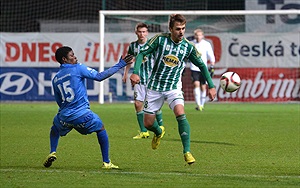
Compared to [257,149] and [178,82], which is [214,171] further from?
[257,149]

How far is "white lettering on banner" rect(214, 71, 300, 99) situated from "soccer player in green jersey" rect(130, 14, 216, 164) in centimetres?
1521

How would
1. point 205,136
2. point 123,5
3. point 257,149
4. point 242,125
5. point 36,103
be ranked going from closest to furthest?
point 257,149 → point 205,136 → point 242,125 → point 36,103 → point 123,5

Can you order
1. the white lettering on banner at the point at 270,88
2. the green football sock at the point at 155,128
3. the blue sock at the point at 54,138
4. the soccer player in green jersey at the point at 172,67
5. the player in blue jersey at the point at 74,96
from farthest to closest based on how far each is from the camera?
1. the white lettering on banner at the point at 270,88
2. the green football sock at the point at 155,128
3. the soccer player in green jersey at the point at 172,67
4. the blue sock at the point at 54,138
5. the player in blue jersey at the point at 74,96

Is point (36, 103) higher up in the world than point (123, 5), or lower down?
lower down

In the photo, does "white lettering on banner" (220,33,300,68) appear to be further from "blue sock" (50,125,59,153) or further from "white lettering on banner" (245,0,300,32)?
"blue sock" (50,125,59,153)

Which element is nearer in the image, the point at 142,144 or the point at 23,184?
the point at 23,184

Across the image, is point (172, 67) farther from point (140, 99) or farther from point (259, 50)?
point (259, 50)

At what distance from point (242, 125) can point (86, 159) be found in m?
6.87

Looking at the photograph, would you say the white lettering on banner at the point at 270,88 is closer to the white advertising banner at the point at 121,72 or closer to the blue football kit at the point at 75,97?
the white advertising banner at the point at 121,72

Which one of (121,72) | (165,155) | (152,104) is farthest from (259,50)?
(152,104)

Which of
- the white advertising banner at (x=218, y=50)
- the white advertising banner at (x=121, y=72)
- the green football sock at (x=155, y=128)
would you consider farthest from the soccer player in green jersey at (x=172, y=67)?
the white advertising banner at (x=218, y=50)

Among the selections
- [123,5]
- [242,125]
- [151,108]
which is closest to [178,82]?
[151,108]

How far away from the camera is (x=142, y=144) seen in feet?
44.3

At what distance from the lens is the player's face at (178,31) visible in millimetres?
10391
